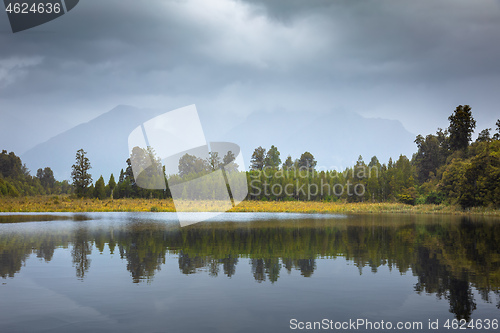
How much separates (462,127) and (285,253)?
8371 cm

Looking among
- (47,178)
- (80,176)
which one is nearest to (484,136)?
(80,176)

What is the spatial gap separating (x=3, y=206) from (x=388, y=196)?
86.8m

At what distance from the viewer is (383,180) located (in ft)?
353

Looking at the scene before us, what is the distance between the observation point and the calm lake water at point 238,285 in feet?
34.6

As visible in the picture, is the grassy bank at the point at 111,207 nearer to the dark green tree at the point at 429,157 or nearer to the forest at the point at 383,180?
the forest at the point at 383,180

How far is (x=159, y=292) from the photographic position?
13227 mm

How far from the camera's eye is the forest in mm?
73188

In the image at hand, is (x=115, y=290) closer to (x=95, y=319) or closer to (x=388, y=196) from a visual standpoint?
(x=95, y=319)

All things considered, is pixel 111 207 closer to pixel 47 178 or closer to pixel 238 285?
pixel 238 285

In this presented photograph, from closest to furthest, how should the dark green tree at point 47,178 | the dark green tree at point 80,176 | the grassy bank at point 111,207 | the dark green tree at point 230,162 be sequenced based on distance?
the grassy bank at point 111,207 < the dark green tree at point 80,176 < the dark green tree at point 47,178 < the dark green tree at point 230,162

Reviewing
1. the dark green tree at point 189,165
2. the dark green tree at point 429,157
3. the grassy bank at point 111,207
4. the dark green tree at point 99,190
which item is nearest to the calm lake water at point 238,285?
the grassy bank at point 111,207

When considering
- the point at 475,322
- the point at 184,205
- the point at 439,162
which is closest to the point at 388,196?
the point at 439,162

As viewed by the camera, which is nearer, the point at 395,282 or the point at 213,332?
the point at 213,332

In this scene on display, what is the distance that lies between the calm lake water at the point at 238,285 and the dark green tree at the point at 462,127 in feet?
240
